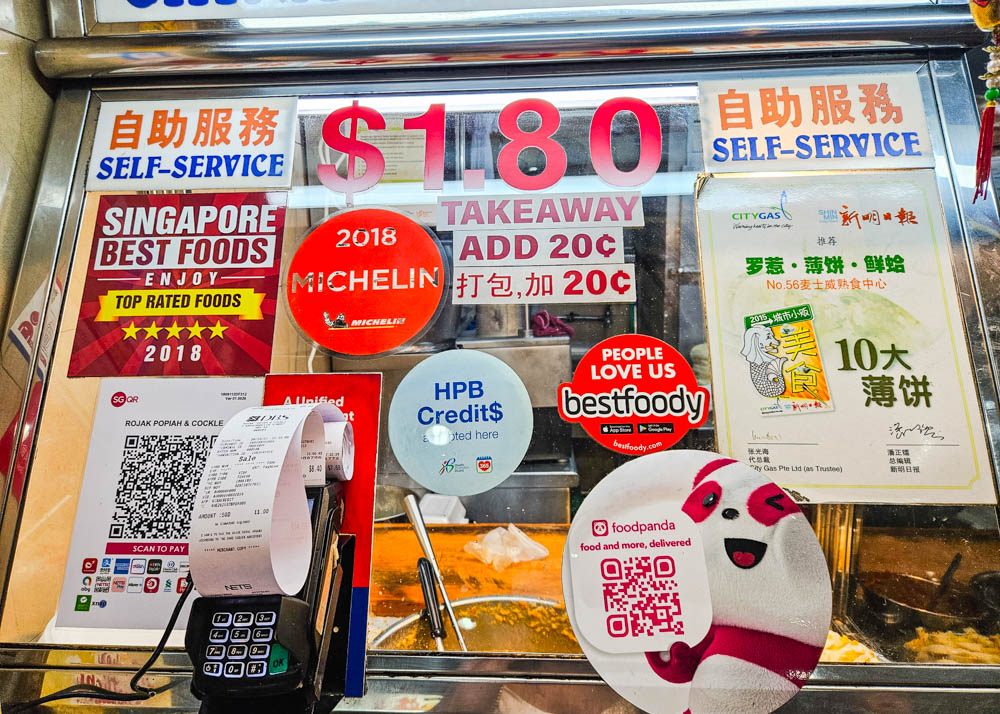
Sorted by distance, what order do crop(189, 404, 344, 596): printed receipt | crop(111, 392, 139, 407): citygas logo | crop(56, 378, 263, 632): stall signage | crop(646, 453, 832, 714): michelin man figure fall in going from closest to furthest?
crop(189, 404, 344, 596): printed receipt < crop(646, 453, 832, 714): michelin man figure < crop(56, 378, 263, 632): stall signage < crop(111, 392, 139, 407): citygas logo

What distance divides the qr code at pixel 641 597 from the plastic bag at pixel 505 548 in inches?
5.3

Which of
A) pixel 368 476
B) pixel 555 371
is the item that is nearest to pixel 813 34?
pixel 555 371

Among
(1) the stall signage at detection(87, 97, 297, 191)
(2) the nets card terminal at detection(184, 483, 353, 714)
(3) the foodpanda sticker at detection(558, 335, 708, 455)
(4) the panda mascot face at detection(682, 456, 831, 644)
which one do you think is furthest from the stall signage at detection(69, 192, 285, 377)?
(4) the panda mascot face at detection(682, 456, 831, 644)

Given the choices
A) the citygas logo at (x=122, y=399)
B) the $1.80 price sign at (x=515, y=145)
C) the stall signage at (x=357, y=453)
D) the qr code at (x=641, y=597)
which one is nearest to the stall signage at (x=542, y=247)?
the $1.80 price sign at (x=515, y=145)

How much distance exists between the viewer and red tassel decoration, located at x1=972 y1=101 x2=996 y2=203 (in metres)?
1.32

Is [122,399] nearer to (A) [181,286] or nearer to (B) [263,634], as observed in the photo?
(A) [181,286]

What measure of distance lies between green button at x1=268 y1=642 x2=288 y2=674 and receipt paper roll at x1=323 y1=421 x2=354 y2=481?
0.30m

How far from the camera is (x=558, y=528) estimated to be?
1.21 metres

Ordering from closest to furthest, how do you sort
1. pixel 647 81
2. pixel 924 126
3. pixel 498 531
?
pixel 498 531, pixel 924 126, pixel 647 81

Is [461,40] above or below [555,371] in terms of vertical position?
above

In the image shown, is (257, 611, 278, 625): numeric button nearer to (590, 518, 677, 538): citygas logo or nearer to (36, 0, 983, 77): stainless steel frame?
(590, 518, 677, 538): citygas logo

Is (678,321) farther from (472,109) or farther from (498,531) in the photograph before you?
(472,109)

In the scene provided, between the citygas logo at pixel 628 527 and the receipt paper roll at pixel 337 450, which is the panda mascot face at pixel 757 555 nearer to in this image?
the citygas logo at pixel 628 527

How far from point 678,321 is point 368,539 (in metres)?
0.76
